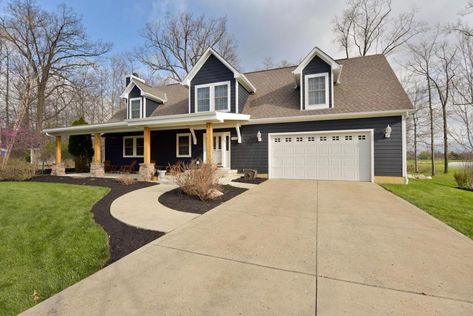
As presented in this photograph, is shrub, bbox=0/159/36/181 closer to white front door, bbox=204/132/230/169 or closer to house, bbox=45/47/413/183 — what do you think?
house, bbox=45/47/413/183

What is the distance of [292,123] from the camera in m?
11.4

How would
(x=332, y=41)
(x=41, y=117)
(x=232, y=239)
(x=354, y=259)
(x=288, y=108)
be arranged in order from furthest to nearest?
(x=332, y=41), (x=41, y=117), (x=288, y=108), (x=232, y=239), (x=354, y=259)

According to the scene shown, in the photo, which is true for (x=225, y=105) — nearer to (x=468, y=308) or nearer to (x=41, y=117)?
(x=468, y=308)

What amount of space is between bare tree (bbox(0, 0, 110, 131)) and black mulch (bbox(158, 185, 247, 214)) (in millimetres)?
22205

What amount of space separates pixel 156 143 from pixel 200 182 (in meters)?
8.99

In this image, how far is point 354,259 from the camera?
10.4ft

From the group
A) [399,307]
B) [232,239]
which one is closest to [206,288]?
[232,239]

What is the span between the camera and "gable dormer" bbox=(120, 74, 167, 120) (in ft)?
48.3

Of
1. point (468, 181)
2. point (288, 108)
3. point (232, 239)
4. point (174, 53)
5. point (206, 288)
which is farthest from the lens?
point (174, 53)

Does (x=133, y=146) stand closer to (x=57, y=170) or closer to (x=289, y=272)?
(x=57, y=170)

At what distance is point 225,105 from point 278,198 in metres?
7.10

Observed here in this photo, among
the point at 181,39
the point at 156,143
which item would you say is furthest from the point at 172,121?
the point at 181,39

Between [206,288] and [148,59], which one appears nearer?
[206,288]

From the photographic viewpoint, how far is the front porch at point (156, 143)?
11.1 m
